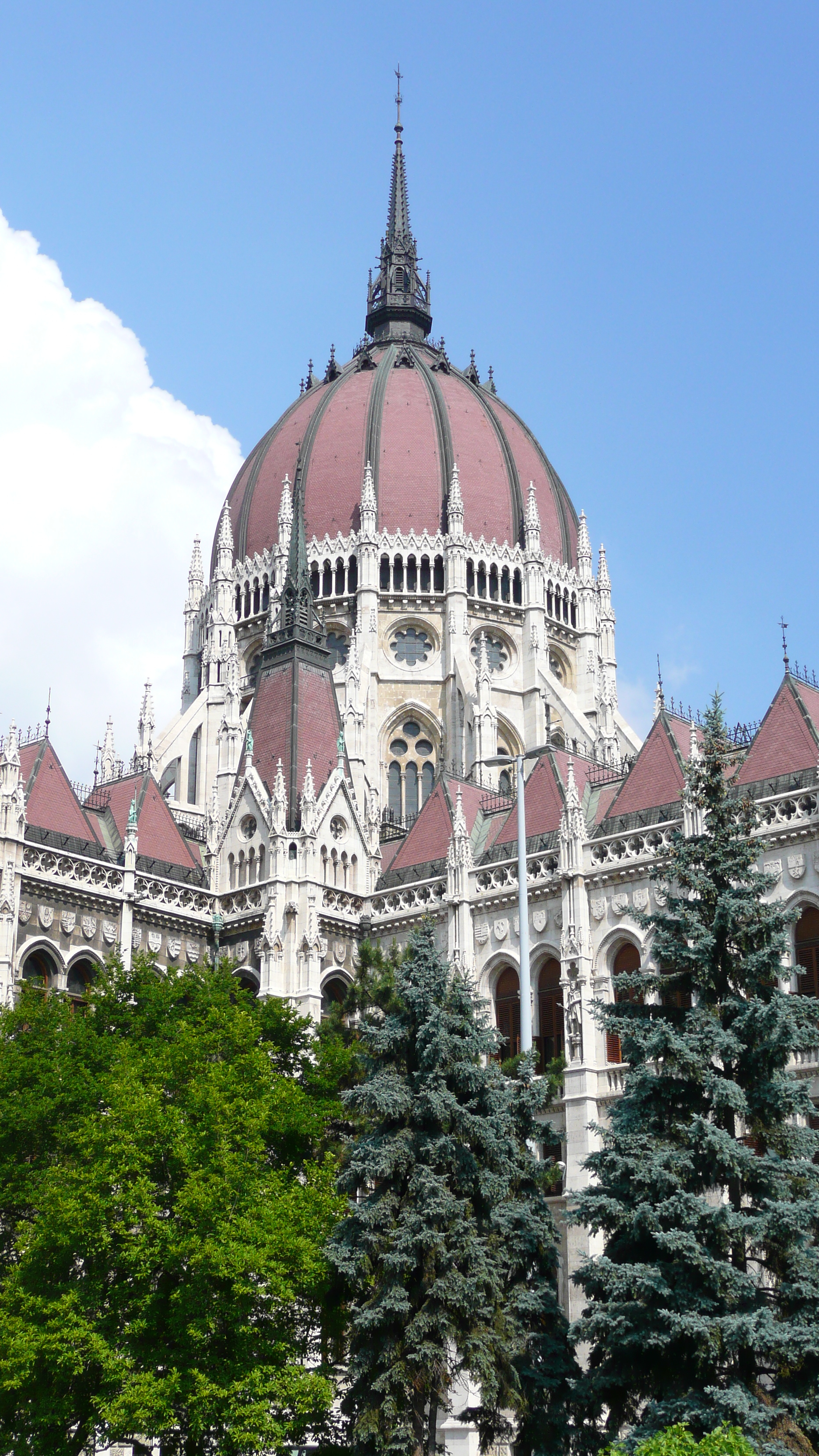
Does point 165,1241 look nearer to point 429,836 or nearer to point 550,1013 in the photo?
point 550,1013

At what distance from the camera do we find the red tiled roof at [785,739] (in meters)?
41.9

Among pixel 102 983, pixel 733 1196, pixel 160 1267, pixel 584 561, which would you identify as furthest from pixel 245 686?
pixel 733 1196

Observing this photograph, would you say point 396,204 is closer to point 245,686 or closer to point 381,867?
point 245,686

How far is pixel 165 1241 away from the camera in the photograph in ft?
102

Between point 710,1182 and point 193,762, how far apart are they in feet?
138

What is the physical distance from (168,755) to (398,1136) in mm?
36039

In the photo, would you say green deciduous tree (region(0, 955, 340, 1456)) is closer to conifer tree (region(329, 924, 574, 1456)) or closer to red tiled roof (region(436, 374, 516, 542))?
conifer tree (region(329, 924, 574, 1456))

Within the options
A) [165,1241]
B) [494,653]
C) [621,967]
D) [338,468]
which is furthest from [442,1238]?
[338,468]

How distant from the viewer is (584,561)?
233ft

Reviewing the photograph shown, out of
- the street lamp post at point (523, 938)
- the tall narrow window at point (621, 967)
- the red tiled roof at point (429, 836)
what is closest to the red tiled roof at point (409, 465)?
the red tiled roof at point (429, 836)

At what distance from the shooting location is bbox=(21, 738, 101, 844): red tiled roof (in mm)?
47688

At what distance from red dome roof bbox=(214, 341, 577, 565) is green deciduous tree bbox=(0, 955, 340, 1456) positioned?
35.6 metres

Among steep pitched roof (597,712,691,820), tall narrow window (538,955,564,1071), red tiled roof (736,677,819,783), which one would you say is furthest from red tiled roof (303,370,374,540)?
red tiled roof (736,677,819,783)

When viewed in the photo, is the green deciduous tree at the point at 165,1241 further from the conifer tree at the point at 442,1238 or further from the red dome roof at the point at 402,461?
the red dome roof at the point at 402,461
